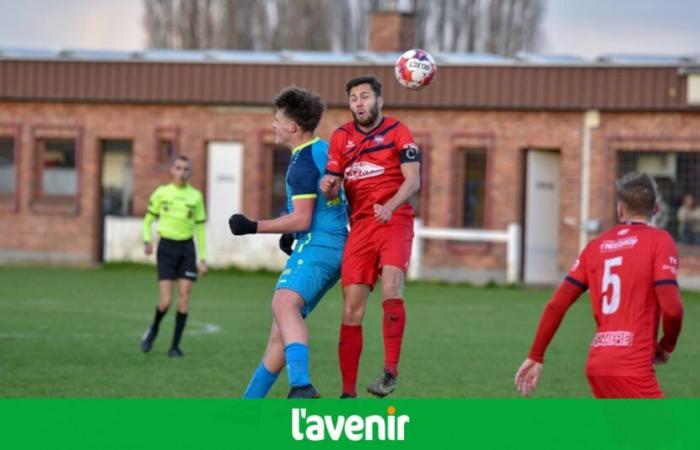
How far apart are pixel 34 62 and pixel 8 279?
343 inches

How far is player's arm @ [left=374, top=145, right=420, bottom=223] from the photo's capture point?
10547mm

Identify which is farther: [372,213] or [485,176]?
[485,176]

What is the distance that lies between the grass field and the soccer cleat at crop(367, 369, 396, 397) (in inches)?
124

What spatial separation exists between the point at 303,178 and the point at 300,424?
133 inches

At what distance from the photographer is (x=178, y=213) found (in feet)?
57.8

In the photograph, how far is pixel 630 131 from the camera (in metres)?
35.4

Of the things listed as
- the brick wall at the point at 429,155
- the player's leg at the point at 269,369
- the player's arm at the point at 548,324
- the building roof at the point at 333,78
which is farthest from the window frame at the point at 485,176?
the player's arm at the point at 548,324

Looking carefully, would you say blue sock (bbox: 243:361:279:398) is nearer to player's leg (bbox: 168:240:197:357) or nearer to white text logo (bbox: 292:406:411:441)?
white text logo (bbox: 292:406:411:441)

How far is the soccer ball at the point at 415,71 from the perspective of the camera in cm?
1160

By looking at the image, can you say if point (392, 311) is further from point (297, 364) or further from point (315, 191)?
point (297, 364)

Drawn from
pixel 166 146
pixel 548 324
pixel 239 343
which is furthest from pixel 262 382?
pixel 166 146

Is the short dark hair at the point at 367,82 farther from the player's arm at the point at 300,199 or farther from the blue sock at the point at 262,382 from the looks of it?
the blue sock at the point at 262,382

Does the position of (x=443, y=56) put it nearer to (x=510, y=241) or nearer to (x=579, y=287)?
(x=510, y=241)

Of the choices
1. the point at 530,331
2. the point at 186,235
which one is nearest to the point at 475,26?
the point at 530,331
